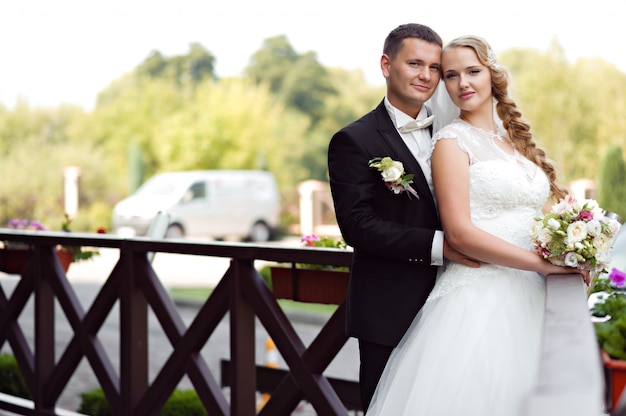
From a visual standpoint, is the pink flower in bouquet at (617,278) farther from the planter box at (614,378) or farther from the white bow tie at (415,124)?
the planter box at (614,378)

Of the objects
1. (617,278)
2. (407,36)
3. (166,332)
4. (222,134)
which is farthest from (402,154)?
(222,134)

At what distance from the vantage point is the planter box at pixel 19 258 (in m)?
5.56

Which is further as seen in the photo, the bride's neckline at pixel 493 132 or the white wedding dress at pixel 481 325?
the bride's neckline at pixel 493 132

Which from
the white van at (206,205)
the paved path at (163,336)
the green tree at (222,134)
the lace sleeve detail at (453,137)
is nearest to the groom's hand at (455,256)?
the lace sleeve detail at (453,137)

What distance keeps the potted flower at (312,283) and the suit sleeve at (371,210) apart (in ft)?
3.65

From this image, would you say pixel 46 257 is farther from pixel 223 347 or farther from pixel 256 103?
pixel 256 103

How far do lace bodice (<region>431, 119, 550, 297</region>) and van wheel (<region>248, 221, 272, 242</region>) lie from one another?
2394 centimetres

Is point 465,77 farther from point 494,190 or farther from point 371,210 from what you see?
point 371,210

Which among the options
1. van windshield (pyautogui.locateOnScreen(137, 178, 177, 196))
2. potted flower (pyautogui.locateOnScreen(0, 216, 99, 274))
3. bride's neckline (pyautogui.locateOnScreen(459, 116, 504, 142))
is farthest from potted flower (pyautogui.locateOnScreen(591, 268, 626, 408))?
van windshield (pyautogui.locateOnScreen(137, 178, 177, 196))

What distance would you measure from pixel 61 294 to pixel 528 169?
287 cm

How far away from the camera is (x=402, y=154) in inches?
113

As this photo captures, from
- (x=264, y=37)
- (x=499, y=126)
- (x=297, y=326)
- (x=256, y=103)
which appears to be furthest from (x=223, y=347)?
(x=264, y=37)

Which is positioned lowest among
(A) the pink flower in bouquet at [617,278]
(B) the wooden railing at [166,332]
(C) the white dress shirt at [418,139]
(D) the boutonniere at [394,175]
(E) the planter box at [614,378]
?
(B) the wooden railing at [166,332]

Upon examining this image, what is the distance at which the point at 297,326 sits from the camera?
11.5 m
